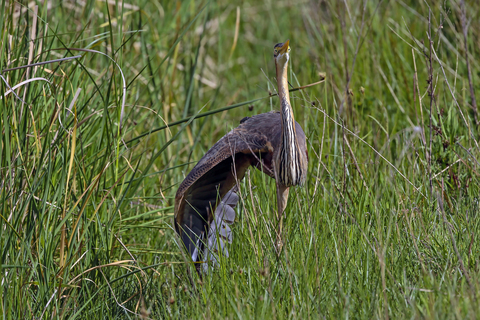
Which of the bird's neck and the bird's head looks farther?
the bird's neck

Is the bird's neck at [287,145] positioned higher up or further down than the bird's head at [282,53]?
further down

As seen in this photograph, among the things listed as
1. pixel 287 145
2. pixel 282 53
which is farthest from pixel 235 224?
pixel 282 53

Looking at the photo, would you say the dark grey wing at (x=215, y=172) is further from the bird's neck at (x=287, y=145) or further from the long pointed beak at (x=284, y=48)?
the long pointed beak at (x=284, y=48)

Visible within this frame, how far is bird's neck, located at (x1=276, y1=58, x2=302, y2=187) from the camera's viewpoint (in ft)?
Answer: 11.1

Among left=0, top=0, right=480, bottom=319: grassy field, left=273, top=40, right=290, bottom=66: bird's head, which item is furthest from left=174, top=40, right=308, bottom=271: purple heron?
left=0, top=0, right=480, bottom=319: grassy field

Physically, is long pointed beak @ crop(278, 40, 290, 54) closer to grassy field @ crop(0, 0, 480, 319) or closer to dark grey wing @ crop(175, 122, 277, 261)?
grassy field @ crop(0, 0, 480, 319)

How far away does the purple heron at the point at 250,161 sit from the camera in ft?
11.1

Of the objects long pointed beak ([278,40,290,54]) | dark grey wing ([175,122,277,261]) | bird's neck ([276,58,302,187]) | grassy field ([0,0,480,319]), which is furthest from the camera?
dark grey wing ([175,122,277,261])

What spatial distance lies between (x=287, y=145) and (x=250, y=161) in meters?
0.48

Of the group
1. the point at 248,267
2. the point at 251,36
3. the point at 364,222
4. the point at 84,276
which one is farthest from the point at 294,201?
the point at 251,36

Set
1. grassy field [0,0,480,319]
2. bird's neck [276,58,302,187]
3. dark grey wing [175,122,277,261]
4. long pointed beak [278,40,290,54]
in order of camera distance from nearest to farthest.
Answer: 1. grassy field [0,0,480,319]
2. long pointed beak [278,40,290,54]
3. bird's neck [276,58,302,187]
4. dark grey wing [175,122,277,261]

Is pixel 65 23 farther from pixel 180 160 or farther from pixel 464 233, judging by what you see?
pixel 464 233

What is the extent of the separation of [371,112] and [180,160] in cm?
190

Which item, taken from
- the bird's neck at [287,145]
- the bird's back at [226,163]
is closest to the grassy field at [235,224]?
the bird's neck at [287,145]
